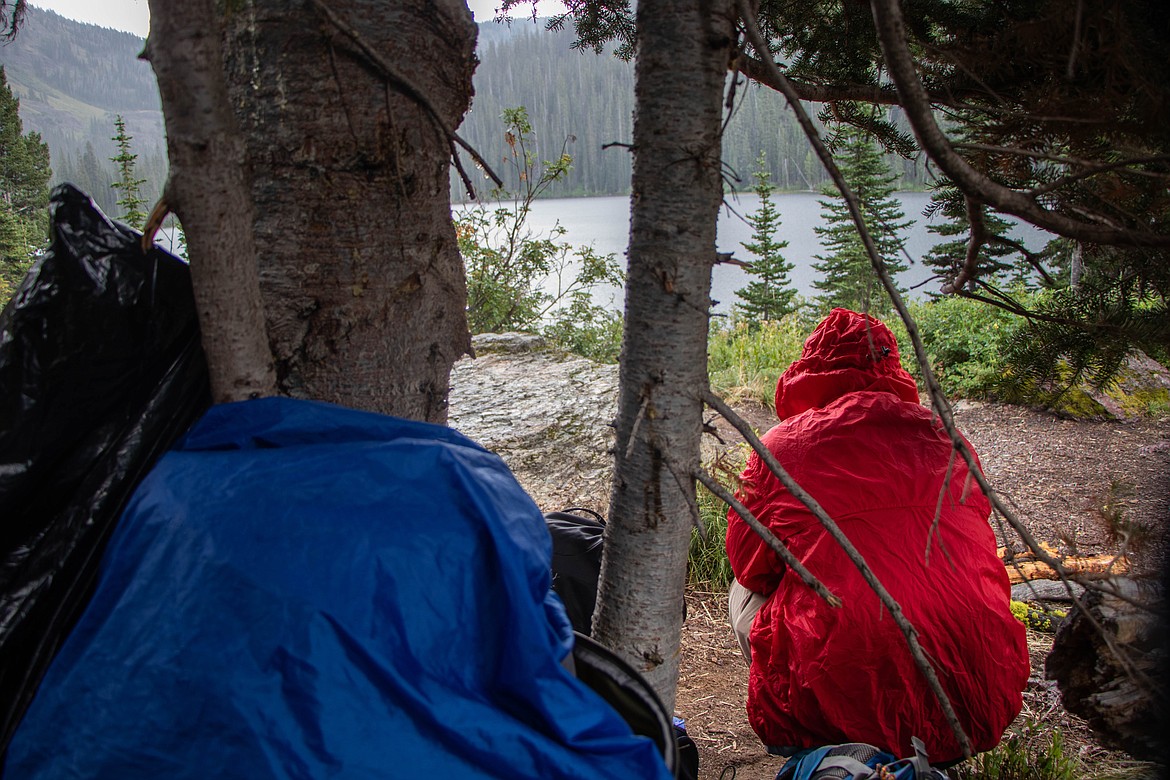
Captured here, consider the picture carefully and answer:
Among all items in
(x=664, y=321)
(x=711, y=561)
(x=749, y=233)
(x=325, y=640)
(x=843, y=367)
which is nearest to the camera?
(x=325, y=640)

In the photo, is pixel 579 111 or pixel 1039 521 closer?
pixel 1039 521

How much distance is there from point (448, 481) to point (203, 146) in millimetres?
755

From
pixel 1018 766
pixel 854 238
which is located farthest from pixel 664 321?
pixel 854 238

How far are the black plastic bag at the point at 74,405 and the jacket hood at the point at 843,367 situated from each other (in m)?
1.85

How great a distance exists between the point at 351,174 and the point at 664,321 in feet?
2.26

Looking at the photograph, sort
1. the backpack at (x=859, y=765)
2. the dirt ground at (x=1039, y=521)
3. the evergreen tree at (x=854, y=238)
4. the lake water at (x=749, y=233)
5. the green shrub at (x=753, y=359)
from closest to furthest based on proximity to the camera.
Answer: the dirt ground at (x=1039, y=521)
the backpack at (x=859, y=765)
the green shrub at (x=753, y=359)
the evergreen tree at (x=854, y=238)
the lake water at (x=749, y=233)

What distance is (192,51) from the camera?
1.26 m

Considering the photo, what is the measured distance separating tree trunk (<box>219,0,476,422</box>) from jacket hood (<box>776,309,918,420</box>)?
141 cm

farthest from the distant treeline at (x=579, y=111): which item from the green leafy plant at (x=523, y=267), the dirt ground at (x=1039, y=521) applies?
the dirt ground at (x=1039, y=521)

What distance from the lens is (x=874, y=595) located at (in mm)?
2088

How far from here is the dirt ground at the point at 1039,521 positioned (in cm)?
159

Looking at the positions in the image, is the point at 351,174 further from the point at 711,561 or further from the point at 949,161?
the point at 711,561

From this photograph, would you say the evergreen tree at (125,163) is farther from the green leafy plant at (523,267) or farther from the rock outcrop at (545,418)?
the rock outcrop at (545,418)

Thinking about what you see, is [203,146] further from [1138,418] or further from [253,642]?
[1138,418]
